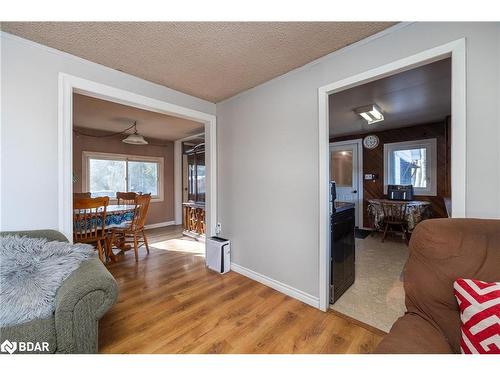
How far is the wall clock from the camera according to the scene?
4.60 metres

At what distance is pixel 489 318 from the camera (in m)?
0.74

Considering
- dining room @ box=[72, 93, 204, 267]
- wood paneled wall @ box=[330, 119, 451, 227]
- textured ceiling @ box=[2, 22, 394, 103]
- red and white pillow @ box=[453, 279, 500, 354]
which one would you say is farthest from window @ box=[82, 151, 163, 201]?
red and white pillow @ box=[453, 279, 500, 354]

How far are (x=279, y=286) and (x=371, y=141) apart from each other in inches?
157

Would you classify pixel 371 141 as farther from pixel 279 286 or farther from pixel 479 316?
pixel 479 316

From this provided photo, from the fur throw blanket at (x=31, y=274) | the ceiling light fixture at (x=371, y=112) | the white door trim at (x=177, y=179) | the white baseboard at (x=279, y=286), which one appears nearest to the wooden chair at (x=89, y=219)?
the fur throw blanket at (x=31, y=274)

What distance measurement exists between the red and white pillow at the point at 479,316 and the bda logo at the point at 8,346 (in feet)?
6.57

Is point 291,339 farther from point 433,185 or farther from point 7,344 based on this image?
point 433,185

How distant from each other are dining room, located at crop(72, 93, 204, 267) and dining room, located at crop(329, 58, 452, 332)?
246cm

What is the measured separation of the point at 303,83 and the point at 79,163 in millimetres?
4675

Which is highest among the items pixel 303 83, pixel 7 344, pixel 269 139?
pixel 303 83

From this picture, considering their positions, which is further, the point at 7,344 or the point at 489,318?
the point at 7,344

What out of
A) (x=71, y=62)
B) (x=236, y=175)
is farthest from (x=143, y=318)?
(x=71, y=62)

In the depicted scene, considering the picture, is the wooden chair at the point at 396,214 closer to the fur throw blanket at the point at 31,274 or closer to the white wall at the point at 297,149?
the white wall at the point at 297,149

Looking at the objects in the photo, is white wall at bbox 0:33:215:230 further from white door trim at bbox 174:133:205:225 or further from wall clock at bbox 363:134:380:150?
wall clock at bbox 363:134:380:150
